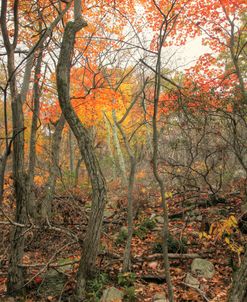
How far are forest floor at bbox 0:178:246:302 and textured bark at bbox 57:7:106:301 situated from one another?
32 centimetres

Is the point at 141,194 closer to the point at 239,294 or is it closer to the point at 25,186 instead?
the point at 25,186

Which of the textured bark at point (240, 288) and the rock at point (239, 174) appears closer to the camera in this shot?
the textured bark at point (240, 288)

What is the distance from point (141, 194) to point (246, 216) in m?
4.06

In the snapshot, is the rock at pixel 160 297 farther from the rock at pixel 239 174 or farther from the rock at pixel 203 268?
the rock at pixel 239 174

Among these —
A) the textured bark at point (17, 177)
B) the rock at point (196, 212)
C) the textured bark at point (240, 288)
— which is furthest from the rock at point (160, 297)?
the rock at point (196, 212)

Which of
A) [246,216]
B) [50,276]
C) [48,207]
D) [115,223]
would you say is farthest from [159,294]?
[48,207]

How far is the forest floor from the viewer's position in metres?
5.10

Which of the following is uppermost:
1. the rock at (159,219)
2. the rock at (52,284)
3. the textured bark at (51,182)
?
the textured bark at (51,182)

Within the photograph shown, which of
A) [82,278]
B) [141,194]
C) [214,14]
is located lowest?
[82,278]

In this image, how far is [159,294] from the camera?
5.02 meters

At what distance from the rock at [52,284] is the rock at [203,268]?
2649mm

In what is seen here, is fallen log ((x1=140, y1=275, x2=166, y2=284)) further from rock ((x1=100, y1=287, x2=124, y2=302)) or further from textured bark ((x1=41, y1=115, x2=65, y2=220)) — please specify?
textured bark ((x1=41, y1=115, x2=65, y2=220))

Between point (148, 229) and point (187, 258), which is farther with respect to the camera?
point (148, 229)

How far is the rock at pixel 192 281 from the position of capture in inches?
205
